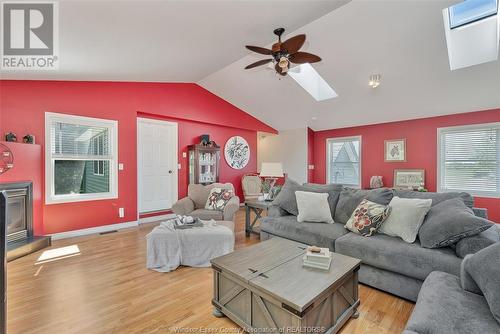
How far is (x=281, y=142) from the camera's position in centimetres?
715

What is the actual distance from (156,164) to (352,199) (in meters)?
3.79

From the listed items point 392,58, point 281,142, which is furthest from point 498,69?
point 281,142

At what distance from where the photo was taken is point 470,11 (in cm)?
309

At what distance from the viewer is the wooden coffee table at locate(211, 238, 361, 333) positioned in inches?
52.5

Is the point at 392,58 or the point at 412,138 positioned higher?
the point at 392,58

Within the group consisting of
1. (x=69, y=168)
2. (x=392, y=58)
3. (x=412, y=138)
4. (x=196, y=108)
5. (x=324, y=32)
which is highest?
(x=324, y=32)

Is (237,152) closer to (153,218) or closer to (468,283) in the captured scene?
(153,218)

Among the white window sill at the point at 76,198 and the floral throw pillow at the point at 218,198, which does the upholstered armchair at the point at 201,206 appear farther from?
the white window sill at the point at 76,198

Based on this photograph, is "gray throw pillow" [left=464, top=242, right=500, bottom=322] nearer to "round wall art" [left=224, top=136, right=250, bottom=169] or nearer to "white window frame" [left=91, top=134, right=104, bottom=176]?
"white window frame" [left=91, top=134, right=104, bottom=176]

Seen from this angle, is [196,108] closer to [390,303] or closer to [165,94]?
[165,94]

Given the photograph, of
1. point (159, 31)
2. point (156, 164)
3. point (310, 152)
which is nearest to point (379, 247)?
point (159, 31)

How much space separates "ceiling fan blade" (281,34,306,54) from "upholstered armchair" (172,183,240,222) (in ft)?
6.98

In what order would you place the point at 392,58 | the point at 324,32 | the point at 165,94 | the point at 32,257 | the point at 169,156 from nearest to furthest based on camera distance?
1. the point at 32,257
2. the point at 324,32
3. the point at 392,58
4. the point at 165,94
5. the point at 169,156

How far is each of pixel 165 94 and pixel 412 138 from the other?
5.34 m
